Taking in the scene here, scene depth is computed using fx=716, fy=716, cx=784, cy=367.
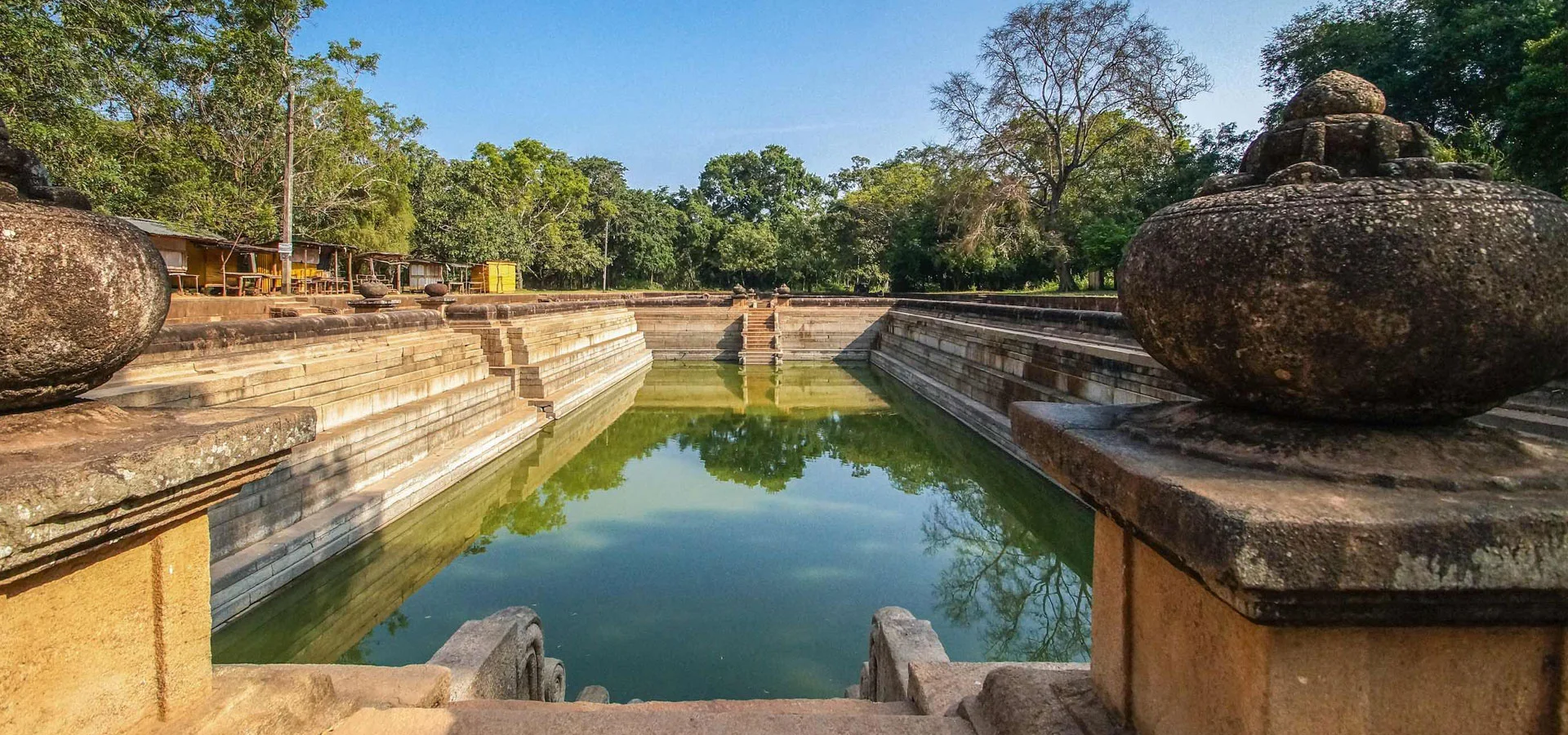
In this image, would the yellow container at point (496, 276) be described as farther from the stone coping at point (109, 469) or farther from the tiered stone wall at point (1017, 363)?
the stone coping at point (109, 469)

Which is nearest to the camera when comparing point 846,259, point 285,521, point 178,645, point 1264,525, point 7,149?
point 1264,525

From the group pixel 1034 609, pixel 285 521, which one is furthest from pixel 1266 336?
pixel 285 521

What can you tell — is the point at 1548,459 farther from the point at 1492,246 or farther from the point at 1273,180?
the point at 1273,180

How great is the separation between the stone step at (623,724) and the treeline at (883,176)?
13.5 metres

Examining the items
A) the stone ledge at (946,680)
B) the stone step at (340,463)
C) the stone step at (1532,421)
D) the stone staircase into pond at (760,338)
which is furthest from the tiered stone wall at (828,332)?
the stone ledge at (946,680)

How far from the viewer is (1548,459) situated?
117 centimetres

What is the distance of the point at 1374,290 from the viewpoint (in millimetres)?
1127

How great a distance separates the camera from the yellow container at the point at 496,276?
29.1 m

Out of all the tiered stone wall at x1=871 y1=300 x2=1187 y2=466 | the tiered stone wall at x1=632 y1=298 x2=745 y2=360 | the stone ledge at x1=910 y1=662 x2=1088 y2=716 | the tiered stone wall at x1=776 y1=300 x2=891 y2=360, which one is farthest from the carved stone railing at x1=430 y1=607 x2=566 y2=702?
the tiered stone wall at x1=776 y1=300 x2=891 y2=360

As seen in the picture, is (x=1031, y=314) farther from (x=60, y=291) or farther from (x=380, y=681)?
(x=60, y=291)

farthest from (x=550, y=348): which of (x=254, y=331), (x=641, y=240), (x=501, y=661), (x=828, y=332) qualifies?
(x=641, y=240)

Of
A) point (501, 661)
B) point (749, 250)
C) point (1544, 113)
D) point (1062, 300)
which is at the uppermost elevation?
point (749, 250)

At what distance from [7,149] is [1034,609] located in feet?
19.6

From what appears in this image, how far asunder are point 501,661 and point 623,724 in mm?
1280
